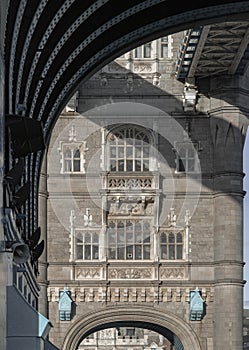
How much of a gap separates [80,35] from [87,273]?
74.3 feet

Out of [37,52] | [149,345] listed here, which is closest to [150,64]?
[37,52]

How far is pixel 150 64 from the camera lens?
52.7 m

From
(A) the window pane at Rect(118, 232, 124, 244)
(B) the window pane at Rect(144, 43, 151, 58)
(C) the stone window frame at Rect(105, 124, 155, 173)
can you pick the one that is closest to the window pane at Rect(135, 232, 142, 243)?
(A) the window pane at Rect(118, 232, 124, 244)

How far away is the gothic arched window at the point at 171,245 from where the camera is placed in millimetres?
52312

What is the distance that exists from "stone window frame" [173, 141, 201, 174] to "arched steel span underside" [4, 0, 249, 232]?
18469 mm

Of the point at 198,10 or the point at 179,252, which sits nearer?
the point at 198,10

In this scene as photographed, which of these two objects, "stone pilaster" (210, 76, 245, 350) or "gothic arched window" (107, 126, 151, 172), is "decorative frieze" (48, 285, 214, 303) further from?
"gothic arched window" (107, 126, 151, 172)

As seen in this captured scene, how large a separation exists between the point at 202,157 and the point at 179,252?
3923mm

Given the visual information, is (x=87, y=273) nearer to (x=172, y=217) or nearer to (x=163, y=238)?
(x=163, y=238)

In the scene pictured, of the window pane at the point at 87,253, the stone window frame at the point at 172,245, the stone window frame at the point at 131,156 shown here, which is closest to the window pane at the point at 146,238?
the stone window frame at the point at 172,245

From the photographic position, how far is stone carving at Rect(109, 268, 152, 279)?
52.2 meters

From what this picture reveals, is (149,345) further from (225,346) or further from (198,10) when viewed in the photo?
(198,10)

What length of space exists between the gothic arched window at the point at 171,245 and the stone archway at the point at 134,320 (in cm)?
220

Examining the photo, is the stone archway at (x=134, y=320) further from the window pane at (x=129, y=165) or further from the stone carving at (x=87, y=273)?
the window pane at (x=129, y=165)
